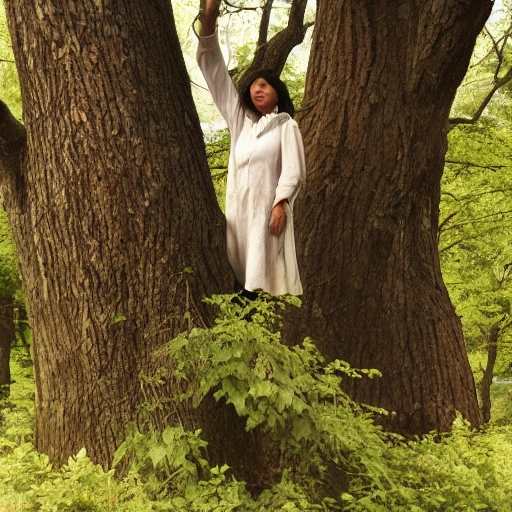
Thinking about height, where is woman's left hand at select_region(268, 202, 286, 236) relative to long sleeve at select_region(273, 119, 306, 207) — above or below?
below

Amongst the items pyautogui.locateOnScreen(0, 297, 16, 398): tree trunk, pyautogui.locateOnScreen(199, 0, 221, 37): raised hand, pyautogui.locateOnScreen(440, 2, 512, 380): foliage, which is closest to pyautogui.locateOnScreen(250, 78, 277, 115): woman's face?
pyautogui.locateOnScreen(199, 0, 221, 37): raised hand

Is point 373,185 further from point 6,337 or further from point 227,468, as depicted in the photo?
point 6,337

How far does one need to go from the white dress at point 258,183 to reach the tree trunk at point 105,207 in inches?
16.0

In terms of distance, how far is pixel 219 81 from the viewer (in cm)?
497

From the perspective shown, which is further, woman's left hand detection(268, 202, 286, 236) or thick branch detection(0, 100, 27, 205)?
woman's left hand detection(268, 202, 286, 236)

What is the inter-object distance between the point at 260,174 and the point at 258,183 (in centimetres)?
7

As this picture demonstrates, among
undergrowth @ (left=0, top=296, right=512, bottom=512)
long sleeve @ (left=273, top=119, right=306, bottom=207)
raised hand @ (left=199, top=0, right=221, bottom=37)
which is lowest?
undergrowth @ (left=0, top=296, right=512, bottom=512)

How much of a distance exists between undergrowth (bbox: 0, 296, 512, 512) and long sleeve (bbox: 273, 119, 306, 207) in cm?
91

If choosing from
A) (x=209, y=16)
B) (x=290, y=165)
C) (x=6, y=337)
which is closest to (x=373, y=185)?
(x=290, y=165)

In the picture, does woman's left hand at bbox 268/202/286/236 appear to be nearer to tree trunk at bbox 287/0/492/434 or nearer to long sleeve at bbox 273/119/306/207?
long sleeve at bbox 273/119/306/207

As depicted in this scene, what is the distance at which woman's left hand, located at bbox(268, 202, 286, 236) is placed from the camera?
472 cm

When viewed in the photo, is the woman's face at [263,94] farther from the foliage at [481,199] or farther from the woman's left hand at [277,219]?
the foliage at [481,199]

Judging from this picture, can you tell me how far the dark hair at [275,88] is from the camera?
4.89 meters

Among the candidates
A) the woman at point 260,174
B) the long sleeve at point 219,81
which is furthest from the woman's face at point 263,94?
the long sleeve at point 219,81
